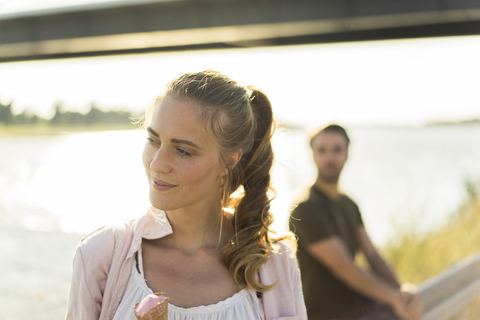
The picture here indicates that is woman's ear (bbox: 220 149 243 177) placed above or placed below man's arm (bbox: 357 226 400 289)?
above

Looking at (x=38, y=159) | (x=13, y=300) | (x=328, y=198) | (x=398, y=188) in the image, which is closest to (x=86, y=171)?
(x=38, y=159)

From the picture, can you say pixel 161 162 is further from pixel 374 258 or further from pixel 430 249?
pixel 430 249

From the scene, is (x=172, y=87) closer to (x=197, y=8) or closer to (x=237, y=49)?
(x=197, y=8)

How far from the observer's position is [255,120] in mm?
2258

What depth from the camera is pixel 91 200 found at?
13180 millimetres

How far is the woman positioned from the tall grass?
4838 millimetres

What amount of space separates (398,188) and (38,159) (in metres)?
16.8

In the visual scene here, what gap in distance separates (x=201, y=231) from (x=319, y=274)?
1535 mm

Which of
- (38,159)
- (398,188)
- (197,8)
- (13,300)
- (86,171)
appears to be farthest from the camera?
(38,159)

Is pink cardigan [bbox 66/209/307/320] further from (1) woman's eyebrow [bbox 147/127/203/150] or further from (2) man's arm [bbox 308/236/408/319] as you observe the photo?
(2) man's arm [bbox 308/236/408/319]

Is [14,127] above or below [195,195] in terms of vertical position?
above

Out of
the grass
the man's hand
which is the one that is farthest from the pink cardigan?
the grass

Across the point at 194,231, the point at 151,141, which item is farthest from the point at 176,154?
the point at 194,231

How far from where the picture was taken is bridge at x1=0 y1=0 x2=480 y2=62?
983 cm
